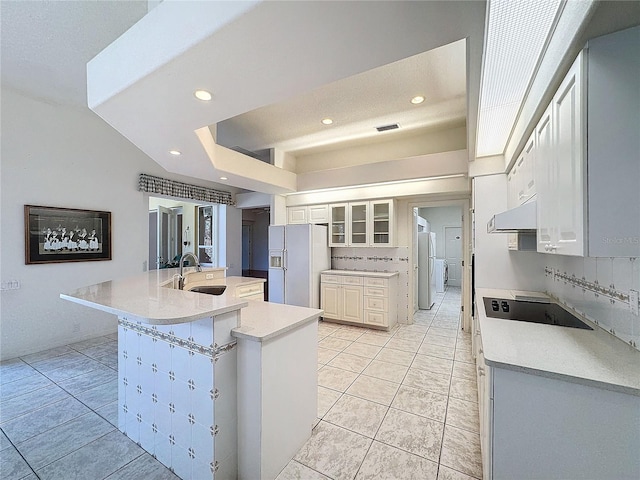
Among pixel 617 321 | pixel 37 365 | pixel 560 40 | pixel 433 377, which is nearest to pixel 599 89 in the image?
pixel 560 40

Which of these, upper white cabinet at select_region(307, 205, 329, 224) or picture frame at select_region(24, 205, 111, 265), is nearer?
picture frame at select_region(24, 205, 111, 265)

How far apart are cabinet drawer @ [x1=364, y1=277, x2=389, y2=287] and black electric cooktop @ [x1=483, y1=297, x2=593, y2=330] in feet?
6.10

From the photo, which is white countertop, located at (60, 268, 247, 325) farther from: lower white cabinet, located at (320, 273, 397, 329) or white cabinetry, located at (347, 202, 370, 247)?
white cabinetry, located at (347, 202, 370, 247)

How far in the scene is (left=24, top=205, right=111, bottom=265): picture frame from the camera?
330 centimetres

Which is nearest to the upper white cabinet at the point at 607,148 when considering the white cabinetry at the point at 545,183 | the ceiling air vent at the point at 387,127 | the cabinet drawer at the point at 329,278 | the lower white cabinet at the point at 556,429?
the white cabinetry at the point at 545,183

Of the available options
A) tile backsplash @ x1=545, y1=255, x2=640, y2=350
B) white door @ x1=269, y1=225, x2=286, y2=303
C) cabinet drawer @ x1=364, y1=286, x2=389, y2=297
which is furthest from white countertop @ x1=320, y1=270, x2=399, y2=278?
tile backsplash @ x1=545, y1=255, x2=640, y2=350

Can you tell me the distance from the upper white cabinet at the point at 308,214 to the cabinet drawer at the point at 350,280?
1.05 meters

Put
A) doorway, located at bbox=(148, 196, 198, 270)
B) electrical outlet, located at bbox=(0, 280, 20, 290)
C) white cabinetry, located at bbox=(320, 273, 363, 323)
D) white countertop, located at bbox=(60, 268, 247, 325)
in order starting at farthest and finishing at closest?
doorway, located at bbox=(148, 196, 198, 270) → white cabinetry, located at bbox=(320, 273, 363, 323) → electrical outlet, located at bbox=(0, 280, 20, 290) → white countertop, located at bbox=(60, 268, 247, 325)

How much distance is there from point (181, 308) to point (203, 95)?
4.36ft

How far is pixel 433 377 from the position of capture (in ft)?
9.02

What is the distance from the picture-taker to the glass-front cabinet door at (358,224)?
4.58m

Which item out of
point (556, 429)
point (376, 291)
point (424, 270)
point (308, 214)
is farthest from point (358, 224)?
point (556, 429)

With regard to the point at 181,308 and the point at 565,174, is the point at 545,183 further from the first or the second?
the point at 181,308

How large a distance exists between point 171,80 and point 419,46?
1.37m
